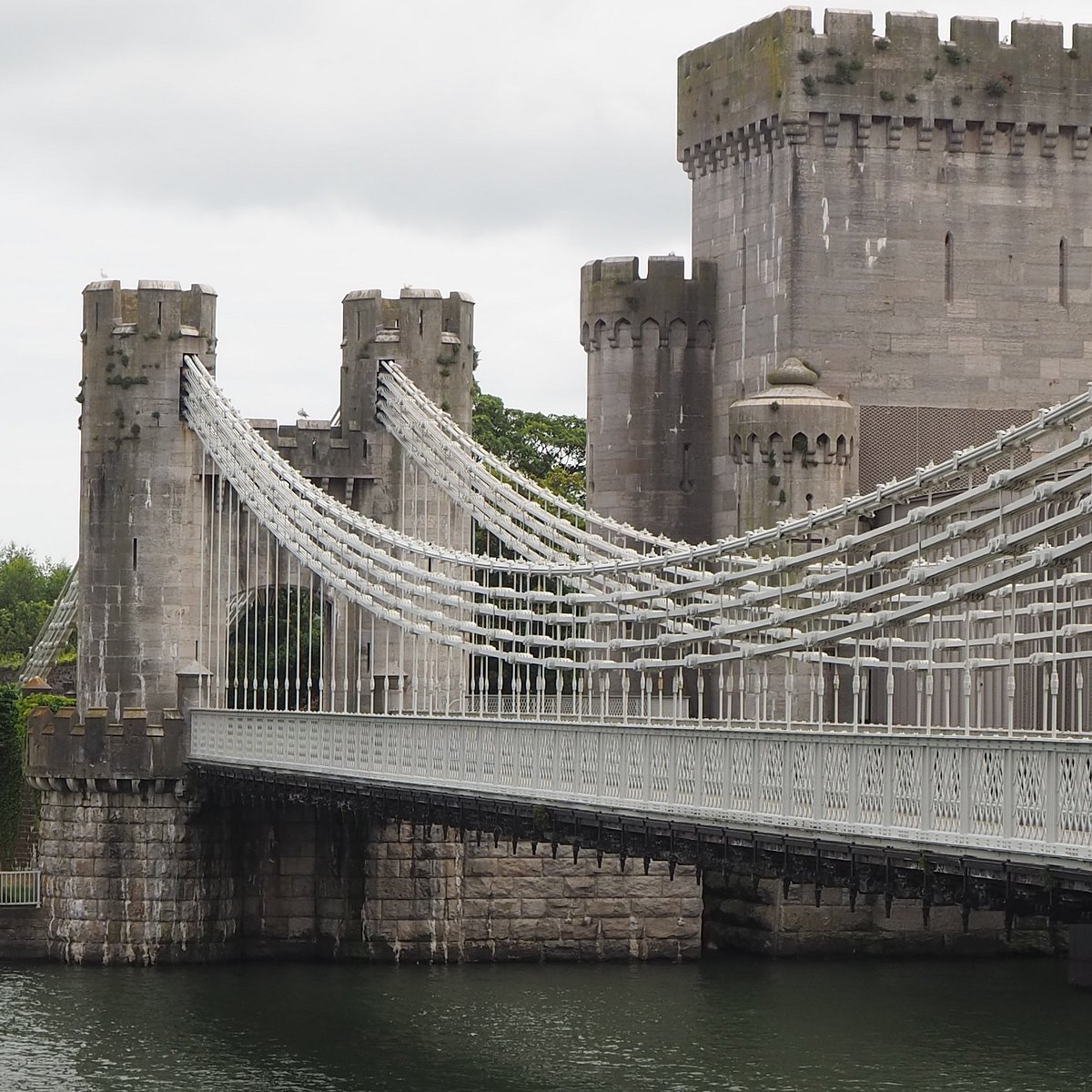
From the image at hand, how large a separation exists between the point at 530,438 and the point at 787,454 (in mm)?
32544

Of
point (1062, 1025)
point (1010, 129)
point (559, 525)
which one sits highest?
point (1010, 129)

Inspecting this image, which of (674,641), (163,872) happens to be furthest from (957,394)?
(674,641)

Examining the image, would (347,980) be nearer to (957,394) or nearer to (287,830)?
(287,830)

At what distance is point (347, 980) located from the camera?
155 feet

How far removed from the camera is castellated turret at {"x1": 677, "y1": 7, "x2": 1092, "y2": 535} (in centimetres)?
5384

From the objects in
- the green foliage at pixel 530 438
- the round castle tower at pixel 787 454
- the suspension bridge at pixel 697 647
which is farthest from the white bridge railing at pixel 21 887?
the green foliage at pixel 530 438

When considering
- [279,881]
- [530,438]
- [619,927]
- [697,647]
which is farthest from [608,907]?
[530,438]

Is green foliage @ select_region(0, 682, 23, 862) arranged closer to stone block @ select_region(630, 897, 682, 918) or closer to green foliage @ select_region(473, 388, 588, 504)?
stone block @ select_region(630, 897, 682, 918)

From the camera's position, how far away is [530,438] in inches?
3246

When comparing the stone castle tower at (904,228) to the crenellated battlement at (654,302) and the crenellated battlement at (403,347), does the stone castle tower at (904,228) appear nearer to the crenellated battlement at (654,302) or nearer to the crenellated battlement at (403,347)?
the crenellated battlement at (654,302)

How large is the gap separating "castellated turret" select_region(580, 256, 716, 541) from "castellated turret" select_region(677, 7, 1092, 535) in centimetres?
96

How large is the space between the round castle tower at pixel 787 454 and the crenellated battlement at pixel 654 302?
5.52 meters

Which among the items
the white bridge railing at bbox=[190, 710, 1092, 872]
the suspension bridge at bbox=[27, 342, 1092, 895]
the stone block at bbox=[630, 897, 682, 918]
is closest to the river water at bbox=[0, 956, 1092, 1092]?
the stone block at bbox=[630, 897, 682, 918]

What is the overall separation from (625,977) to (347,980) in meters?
4.14
